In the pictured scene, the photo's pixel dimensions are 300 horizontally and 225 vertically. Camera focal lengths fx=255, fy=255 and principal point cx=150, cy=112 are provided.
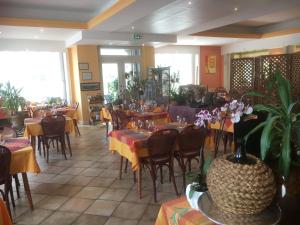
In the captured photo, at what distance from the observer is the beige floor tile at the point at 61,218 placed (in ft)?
8.70

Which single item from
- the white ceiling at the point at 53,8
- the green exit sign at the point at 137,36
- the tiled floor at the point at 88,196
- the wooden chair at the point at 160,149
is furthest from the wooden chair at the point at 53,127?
the green exit sign at the point at 137,36

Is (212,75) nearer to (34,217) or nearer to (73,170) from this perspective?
(73,170)

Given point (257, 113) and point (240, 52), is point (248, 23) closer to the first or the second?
point (240, 52)

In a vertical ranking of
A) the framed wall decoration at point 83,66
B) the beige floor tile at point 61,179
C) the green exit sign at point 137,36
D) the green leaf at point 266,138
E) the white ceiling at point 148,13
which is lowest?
the beige floor tile at point 61,179

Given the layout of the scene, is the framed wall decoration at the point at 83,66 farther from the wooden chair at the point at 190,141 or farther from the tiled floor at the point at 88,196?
the wooden chair at the point at 190,141

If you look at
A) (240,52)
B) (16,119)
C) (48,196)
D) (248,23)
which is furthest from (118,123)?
(240,52)

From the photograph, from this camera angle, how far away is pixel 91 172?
4.02 m

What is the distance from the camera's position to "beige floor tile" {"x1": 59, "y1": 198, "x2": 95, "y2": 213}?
2906mm

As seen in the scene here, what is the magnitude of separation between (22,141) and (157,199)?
1.81m

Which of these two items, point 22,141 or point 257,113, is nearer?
point 257,113

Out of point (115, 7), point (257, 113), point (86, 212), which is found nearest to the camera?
point (257, 113)

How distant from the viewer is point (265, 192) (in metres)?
0.97

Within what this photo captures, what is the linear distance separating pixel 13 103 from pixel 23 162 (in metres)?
4.36

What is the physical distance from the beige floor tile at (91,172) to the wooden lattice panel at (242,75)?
2.84 meters
